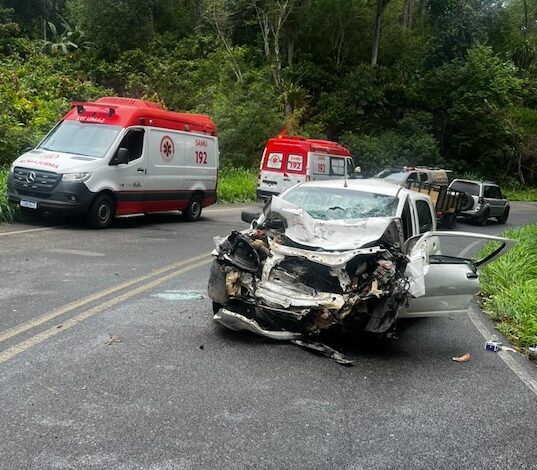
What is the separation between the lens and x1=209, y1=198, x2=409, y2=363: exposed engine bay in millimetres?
5480

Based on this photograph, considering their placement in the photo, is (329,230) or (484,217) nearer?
(329,230)

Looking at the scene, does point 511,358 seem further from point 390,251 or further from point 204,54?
point 204,54

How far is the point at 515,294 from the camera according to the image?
26.8ft

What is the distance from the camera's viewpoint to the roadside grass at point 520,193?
127ft

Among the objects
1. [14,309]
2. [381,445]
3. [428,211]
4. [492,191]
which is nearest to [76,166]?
[14,309]

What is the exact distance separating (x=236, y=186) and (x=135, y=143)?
924 cm

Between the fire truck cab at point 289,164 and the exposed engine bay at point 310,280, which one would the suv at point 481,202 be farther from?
the exposed engine bay at point 310,280

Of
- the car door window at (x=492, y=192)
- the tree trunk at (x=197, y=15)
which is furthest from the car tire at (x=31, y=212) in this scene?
the tree trunk at (x=197, y=15)

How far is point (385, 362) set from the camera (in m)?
5.59

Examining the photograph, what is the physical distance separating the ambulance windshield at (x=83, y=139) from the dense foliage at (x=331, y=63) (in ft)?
59.9

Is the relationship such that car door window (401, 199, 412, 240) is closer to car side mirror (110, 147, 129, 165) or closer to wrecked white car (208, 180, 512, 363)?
wrecked white car (208, 180, 512, 363)

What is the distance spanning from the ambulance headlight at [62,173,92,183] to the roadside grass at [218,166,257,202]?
31.7 ft

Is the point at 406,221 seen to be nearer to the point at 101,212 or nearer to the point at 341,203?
the point at 341,203

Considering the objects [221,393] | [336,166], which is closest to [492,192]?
[336,166]
